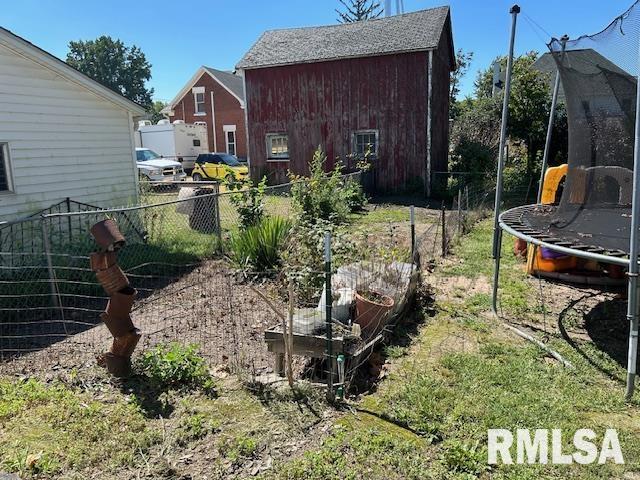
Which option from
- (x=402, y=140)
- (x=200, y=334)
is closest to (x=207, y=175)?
(x=402, y=140)

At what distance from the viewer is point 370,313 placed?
4523 mm

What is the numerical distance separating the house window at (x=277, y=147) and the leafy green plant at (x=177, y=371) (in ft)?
50.1

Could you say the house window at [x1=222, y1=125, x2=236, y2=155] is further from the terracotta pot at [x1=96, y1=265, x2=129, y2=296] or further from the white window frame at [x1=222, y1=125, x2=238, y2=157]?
the terracotta pot at [x1=96, y1=265, x2=129, y2=296]

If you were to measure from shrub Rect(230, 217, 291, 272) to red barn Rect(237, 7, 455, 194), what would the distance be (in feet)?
34.6

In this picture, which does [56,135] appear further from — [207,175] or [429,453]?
[207,175]

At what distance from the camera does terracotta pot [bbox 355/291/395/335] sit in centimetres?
448

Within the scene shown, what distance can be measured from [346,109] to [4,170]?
12.1 metres

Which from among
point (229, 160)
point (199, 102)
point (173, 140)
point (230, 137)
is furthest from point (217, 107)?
point (229, 160)

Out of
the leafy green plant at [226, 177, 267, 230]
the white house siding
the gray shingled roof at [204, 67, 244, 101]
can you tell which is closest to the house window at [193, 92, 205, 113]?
the gray shingled roof at [204, 67, 244, 101]

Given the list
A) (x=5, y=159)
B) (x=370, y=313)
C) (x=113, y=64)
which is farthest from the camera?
(x=113, y=64)

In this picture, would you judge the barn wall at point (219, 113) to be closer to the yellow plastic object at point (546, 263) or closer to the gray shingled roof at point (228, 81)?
the gray shingled roof at point (228, 81)

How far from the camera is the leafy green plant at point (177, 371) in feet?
12.9

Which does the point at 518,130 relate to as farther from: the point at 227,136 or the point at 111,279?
the point at 227,136

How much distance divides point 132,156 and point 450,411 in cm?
882
